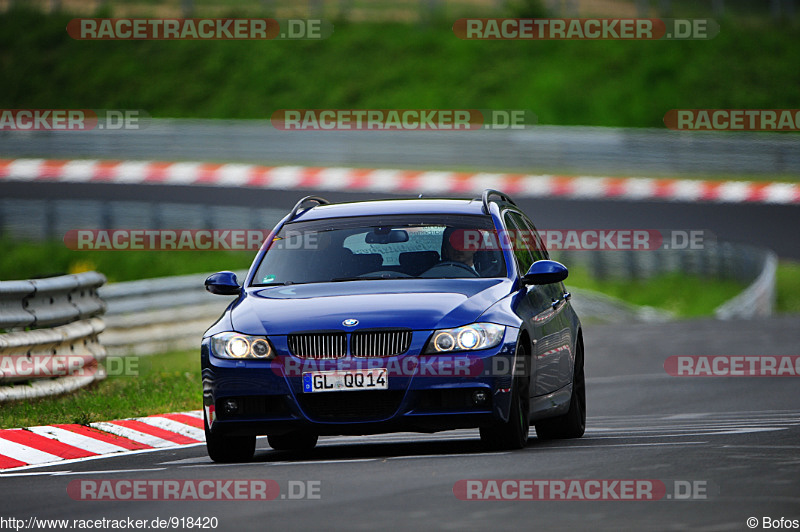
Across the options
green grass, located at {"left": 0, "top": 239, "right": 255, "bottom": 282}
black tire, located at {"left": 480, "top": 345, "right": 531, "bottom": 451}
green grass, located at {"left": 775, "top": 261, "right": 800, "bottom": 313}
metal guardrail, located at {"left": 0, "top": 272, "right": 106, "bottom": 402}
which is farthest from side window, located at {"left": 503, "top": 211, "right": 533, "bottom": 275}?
green grass, located at {"left": 0, "top": 239, "right": 255, "bottom": 282}

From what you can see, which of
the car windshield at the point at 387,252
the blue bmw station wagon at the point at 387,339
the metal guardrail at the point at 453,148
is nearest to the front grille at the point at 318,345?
the blue bmw station wagon at the point at 387,339

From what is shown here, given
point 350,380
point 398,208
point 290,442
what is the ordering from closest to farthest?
point 350,380 → point 290,442 → point 398,208

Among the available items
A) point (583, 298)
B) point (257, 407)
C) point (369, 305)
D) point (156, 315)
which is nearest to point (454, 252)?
point (369, 305)

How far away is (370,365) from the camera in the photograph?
9625 millimetres

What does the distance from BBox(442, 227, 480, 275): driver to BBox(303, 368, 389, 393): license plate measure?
1.45m

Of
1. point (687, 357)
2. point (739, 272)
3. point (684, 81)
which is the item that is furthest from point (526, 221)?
point (684, 81)

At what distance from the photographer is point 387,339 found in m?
9.71

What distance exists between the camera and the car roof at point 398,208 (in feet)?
37.0

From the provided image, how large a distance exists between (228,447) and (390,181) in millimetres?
25835

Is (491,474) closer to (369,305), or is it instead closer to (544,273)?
(369,305)

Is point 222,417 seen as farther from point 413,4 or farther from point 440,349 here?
point 413,4

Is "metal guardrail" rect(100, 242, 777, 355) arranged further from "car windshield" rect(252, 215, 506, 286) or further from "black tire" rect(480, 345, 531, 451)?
"black tire" rect(480, 345, 531, 451)

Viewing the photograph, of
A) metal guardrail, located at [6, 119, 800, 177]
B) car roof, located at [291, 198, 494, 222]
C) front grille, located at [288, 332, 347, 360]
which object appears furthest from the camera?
metal guardrail, located at [6, 119, 800, 177]

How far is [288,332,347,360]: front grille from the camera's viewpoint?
9.71m
